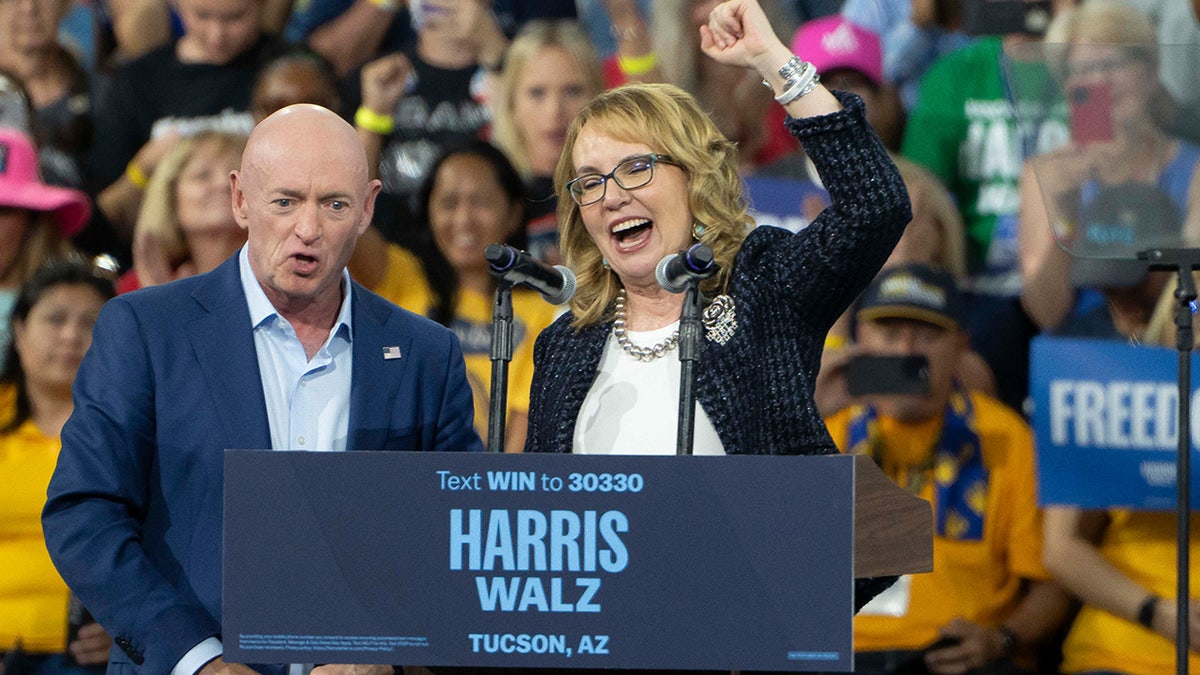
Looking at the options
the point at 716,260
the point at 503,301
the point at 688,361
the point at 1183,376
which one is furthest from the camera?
the point at 1183,376

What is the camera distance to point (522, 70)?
5172 millimetres

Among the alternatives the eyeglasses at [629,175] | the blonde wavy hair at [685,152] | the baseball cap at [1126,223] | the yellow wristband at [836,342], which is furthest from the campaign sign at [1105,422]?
the eyeglasses at [629,175]

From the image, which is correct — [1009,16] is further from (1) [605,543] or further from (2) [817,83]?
(1) [605,543]

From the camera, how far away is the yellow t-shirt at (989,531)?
465 cm

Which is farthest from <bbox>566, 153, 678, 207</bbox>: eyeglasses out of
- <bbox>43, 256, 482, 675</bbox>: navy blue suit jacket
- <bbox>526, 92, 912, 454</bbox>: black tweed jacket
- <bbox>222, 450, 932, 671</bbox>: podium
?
<bbox>222, 450, 932, 671</bbox>: podium

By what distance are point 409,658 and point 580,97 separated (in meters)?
3.45

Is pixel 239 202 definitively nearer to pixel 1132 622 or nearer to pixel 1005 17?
pixel 1132 622

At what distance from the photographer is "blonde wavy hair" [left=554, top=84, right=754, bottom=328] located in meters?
2.66

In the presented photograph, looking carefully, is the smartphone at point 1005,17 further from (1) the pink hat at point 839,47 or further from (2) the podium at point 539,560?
(2) the podium at point 539,560

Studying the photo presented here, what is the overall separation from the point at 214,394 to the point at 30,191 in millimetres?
2845

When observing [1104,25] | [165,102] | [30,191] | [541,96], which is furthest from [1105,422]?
[30,191]

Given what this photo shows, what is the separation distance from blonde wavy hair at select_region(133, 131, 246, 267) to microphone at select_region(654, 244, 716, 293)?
3112mm

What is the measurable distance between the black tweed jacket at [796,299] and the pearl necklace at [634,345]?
0.07 meters

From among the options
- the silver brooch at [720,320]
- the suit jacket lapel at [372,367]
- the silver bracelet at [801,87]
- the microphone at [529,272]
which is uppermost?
the silver bracelet at [801,87]
